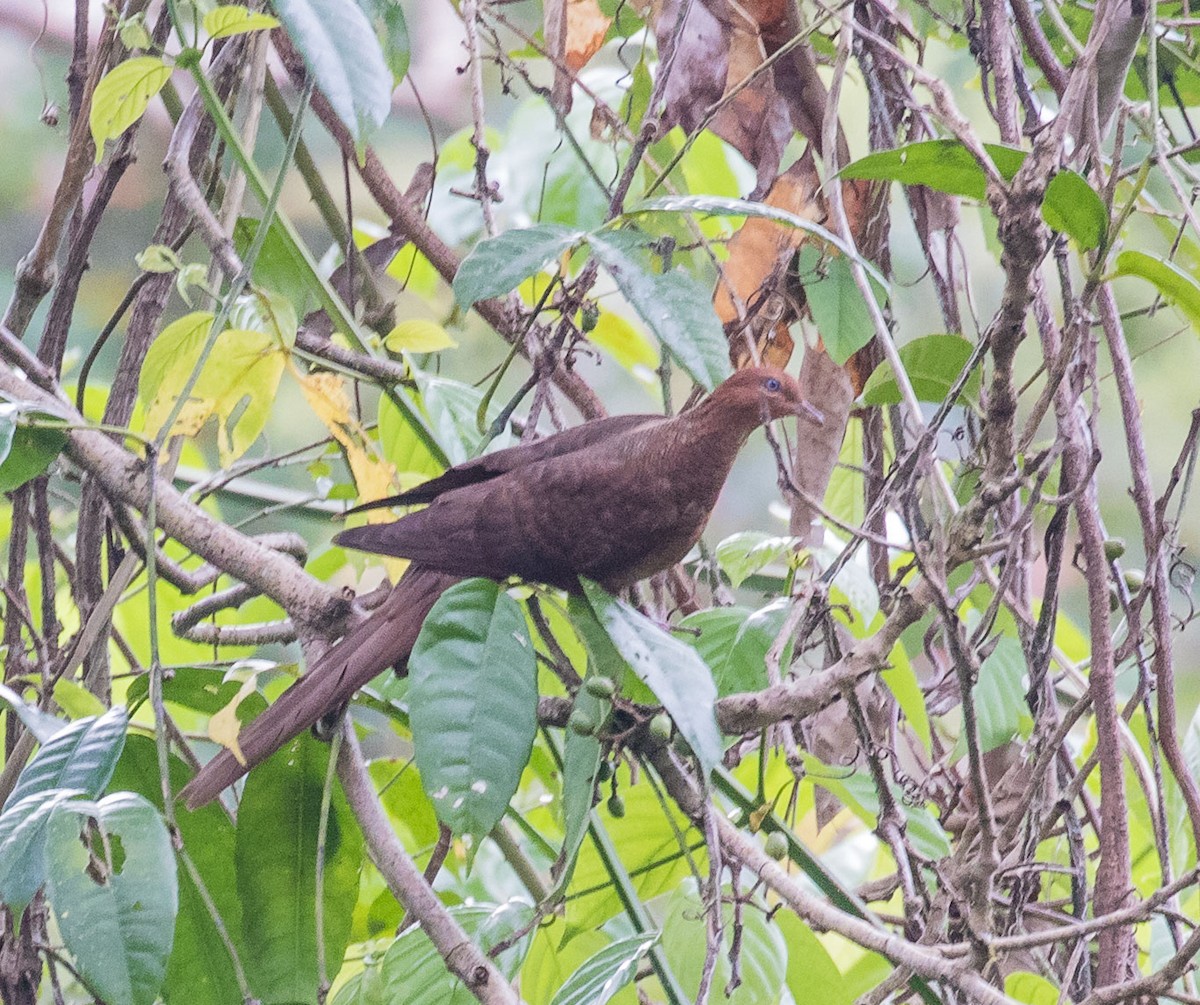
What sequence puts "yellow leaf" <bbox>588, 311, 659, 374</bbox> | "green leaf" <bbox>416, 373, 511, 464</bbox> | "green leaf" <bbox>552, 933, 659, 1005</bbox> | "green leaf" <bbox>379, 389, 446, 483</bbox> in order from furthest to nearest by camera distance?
"yellow leaf" <bbox>588, 311, 659, 374</bbox>
"green leaf" <bbox>379, 389, 446, 483</bbox>
"green leaf" <bbox>416, 373, 511, 464</bbox>
"green leaf" <bbox>552, 933, 659, 1005</bbox>

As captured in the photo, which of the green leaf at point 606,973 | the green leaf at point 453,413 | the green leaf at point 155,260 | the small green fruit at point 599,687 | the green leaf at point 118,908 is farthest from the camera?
the green leaf at point 453,413

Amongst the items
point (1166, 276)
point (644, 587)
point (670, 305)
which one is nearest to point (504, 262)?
point (670, 305)

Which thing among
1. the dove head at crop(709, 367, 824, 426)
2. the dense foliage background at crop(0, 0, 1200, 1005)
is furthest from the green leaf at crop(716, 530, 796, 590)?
the dove head at crop(709, 367, 824, 426)

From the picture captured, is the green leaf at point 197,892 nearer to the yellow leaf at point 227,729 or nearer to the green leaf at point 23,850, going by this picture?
the yellow leaf at point 227,729

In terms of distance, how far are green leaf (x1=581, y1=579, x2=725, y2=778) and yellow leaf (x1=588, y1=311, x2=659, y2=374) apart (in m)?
0.97

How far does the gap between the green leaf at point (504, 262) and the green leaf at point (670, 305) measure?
0.04m

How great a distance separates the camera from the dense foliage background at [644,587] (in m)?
0.97

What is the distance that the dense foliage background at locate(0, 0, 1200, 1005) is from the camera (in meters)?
0.97

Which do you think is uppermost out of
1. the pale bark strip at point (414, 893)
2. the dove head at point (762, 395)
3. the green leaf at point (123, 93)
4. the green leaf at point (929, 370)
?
the green leaf at point (123, 93)

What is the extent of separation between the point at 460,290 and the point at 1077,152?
22.4 inches

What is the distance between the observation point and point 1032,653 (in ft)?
4.30

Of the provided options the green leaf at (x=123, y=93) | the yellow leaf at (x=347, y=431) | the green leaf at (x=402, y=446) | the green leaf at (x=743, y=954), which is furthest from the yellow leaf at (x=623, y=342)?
the green leaf at (x=743, y=954)

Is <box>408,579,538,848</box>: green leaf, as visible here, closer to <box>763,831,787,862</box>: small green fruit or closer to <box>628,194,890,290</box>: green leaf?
<box>763,831,787,862</box>: small green fruit

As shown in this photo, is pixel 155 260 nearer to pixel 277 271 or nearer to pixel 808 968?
pixel 277 271
